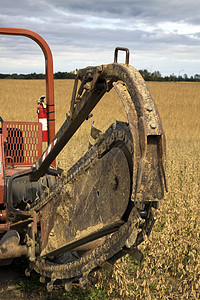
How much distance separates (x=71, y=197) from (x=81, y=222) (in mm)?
219

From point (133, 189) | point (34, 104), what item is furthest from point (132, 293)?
point (34, 104)

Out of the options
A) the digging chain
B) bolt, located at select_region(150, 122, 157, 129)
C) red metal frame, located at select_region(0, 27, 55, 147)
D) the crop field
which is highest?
red metal frame, located at select_region(0, 27, 55, 147)

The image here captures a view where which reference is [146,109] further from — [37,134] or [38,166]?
[37,134]

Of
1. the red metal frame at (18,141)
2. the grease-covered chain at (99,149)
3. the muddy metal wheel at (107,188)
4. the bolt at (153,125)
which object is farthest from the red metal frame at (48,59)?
the bolt at (153,125)

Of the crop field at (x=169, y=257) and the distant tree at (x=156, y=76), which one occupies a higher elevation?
the distant tree at (x=156, y=76)

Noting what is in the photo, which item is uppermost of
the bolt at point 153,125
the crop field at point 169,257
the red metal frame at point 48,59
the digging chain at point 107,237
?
the red metal frame at point 48,59

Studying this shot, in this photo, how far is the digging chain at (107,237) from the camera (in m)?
1.59

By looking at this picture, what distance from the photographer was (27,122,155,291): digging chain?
159 cm

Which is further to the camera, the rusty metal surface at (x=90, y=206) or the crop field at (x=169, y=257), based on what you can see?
the crop field at (x=169, y=257)

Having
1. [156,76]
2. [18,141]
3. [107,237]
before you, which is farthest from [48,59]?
[156,76]

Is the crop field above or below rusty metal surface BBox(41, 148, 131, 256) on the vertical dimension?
below

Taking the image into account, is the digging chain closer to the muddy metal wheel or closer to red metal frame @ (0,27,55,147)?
the muddy metal wheel

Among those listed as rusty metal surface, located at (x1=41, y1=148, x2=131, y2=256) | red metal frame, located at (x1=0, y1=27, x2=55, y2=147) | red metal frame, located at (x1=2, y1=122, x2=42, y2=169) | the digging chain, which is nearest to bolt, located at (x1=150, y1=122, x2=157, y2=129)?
the digging chain

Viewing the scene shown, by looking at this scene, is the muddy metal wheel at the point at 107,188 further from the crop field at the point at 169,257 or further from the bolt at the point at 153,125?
the crop field at the point at 169,257
